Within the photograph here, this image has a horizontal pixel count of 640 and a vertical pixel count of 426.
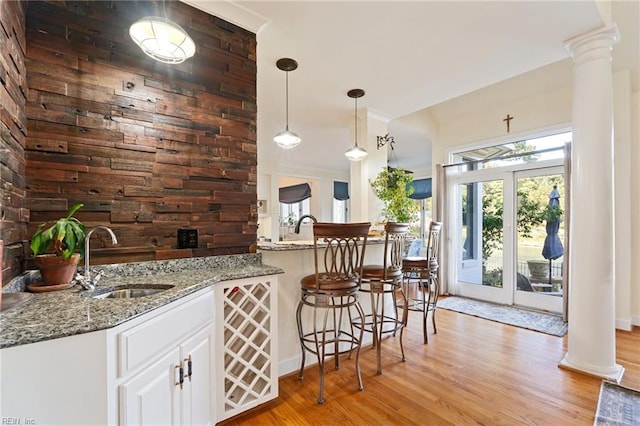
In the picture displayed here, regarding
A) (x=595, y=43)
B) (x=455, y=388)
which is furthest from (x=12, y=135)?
(x=595, y=43)

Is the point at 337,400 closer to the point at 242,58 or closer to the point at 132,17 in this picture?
the point at 242,58

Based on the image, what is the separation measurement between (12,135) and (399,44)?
2.63 meters

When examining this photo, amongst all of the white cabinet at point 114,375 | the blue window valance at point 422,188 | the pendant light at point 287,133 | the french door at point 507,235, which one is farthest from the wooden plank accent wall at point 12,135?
the blue window valance at point 422,188

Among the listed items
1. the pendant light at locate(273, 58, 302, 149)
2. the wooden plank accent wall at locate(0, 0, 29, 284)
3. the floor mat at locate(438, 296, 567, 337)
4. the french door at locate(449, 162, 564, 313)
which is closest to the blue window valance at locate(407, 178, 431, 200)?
the french door at locate(449, 162, 564, 313)

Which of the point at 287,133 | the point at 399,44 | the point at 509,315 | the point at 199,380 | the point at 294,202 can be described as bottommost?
the point at 509,315

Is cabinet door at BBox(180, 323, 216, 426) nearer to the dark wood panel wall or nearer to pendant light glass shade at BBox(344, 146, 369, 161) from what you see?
the dark wood panel wall

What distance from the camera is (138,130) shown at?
6.12ft

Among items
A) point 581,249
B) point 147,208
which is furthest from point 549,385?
point 147,208

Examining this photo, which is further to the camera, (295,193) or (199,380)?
(295,193)

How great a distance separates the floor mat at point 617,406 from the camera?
5.92ft

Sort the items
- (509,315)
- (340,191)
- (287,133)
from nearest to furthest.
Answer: (287,133) → (509,315) → (340,191)

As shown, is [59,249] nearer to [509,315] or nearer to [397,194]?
[397,194]

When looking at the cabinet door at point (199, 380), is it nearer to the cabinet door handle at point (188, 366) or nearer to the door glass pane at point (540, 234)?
the cabinet door handle at point (188, 366)

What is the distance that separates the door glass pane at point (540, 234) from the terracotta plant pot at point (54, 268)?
490 cm
